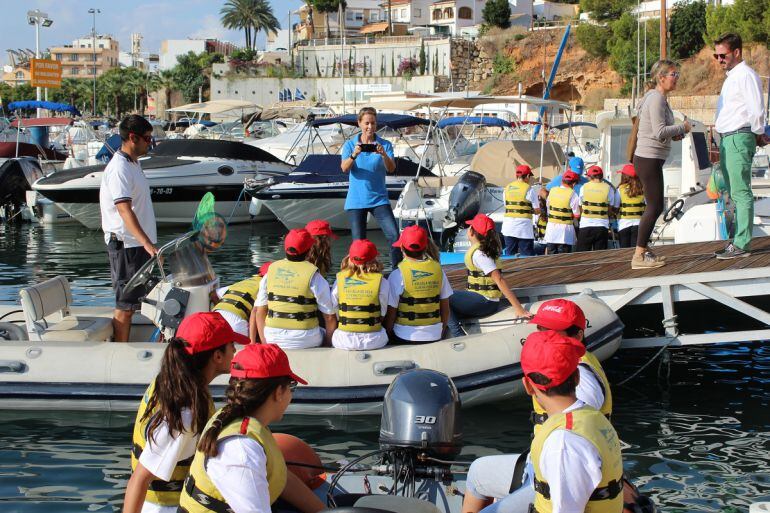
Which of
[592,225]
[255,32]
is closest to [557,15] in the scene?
[255,32]

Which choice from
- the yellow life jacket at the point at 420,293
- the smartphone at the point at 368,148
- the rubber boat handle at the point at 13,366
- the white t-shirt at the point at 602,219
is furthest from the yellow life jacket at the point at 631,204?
the rubber boat handle at the point at 13,366

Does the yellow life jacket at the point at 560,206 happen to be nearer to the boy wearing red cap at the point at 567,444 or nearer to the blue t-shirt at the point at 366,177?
the blue t-shirt at the point at 366,177

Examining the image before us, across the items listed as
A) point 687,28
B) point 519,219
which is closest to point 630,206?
point 519,219

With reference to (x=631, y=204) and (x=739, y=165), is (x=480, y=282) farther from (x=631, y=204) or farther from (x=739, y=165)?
(x=631, y=204)

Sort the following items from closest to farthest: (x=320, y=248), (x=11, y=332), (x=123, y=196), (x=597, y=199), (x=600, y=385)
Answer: (x=600, y=385)
(x=123, y=196)
(x=320, y=248)
(x=11, y=332)
(x=597, y=199)

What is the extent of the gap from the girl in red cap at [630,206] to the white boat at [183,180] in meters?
11.1

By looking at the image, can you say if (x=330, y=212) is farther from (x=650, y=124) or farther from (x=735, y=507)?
(x=735, y=507)

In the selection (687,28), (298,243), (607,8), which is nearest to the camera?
(298,243)

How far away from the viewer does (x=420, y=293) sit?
22.2 feet

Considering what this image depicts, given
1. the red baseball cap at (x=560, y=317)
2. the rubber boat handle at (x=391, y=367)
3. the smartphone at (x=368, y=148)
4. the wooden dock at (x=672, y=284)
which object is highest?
the smartphone at (x=368, y=148)

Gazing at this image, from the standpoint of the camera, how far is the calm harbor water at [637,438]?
5.68 meters

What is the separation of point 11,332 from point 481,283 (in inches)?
148

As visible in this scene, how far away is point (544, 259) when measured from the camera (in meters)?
9.54

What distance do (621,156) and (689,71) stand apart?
41920mm
